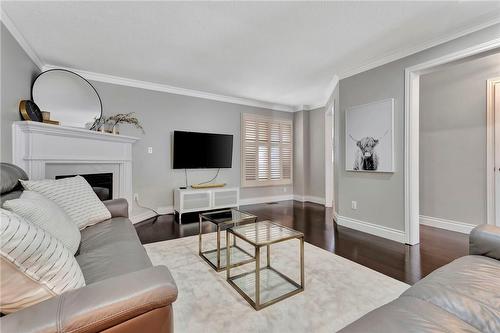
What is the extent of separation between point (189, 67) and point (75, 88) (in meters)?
1.69

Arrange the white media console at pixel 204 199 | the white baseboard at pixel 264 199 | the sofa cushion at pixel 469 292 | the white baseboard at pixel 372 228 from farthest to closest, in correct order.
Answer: the white baseboard at pixel 264 199, the white media console at pixel 204 199, the white baseboard at pixel 372 228, the sofa cushion at pixel 469 292

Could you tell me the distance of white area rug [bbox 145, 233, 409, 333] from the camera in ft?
4.78

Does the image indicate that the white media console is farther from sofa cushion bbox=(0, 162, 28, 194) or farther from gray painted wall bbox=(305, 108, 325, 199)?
sofa cushion bbox=(0, 162, 28, 194)

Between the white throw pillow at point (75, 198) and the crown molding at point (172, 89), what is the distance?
2.32 m

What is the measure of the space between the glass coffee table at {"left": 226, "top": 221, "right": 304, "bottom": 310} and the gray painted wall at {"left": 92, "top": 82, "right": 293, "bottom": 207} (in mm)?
2681

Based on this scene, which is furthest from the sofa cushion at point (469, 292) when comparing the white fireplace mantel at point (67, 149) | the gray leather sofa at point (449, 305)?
the white fireplace mantel at point (67, 149)

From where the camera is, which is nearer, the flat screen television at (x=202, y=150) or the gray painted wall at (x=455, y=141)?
the gray painted wall at (x=455, y=141)

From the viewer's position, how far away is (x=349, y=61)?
125 inches

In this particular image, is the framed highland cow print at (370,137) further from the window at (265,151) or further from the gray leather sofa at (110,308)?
the gray leather sofa at (110,308)

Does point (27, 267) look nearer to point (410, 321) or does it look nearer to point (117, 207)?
point (410, 321)

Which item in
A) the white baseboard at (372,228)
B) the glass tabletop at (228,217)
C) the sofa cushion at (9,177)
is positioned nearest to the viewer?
the sofa cushion at (9,177)

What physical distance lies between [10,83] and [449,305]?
385 cm

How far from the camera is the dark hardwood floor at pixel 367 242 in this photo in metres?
2.26

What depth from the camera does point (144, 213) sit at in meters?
4.03
